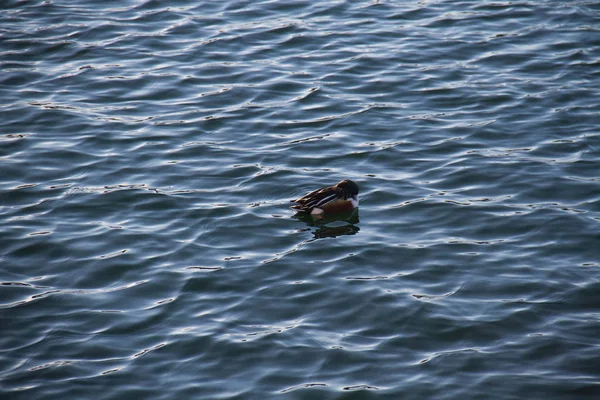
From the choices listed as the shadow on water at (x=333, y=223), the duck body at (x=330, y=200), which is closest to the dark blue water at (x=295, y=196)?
the shadow on water at (x=333, y=223)

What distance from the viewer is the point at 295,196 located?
11430 millimetres

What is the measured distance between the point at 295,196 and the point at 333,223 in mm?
Answer: 754

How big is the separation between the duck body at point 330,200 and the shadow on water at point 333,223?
0.12 metres

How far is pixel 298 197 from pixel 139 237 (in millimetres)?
2283

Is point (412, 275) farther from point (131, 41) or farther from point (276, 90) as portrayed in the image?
point (131, 41)

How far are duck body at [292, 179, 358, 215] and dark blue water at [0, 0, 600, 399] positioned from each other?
25cm

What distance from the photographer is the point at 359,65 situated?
15523 mm

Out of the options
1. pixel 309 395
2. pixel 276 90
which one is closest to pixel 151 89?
pixel 276 90

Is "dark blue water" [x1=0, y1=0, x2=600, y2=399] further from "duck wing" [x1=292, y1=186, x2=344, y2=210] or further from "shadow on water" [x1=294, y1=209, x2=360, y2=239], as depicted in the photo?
"duck wing" [x1=292, y1=186, x2=344, y2=210]

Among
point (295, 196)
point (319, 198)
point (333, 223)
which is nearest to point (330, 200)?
point (319, 198)

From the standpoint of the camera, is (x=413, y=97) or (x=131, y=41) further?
(x=131, y=41)

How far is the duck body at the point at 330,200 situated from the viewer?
420 inches

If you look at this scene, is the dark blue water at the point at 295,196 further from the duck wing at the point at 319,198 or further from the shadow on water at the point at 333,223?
the duck wing at the point at 319,198

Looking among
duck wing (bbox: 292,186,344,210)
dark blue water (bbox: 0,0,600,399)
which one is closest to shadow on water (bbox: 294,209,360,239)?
dark blue water (bbox: 0,0,600,399)
